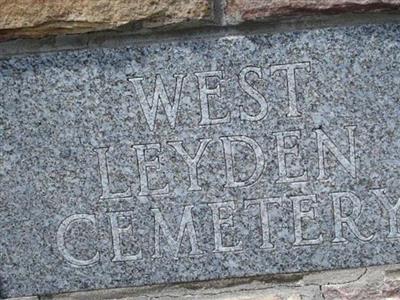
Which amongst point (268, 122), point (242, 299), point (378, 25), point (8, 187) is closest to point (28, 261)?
point (8, 187)

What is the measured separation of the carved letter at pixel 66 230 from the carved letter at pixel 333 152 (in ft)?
1.52

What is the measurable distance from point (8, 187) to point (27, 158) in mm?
71

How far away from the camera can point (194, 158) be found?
135 centimetres

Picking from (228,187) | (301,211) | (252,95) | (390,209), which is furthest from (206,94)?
(390,209)

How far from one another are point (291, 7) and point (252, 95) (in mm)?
179

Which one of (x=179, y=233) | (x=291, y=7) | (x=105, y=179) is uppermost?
(x=291, y=7)

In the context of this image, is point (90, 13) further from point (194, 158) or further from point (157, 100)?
point (194, 158)

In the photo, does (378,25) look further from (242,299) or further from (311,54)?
(242,299)

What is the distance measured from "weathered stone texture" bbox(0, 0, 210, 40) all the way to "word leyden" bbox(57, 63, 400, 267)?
12cm

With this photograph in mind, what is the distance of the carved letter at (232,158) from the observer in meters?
1.34

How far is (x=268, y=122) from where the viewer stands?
1330mm

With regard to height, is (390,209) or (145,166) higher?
(145,166)

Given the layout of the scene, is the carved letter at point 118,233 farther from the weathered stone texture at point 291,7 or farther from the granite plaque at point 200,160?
the weathered stone texture at point 291,7

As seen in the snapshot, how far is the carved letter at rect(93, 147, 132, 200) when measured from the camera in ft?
4.40
